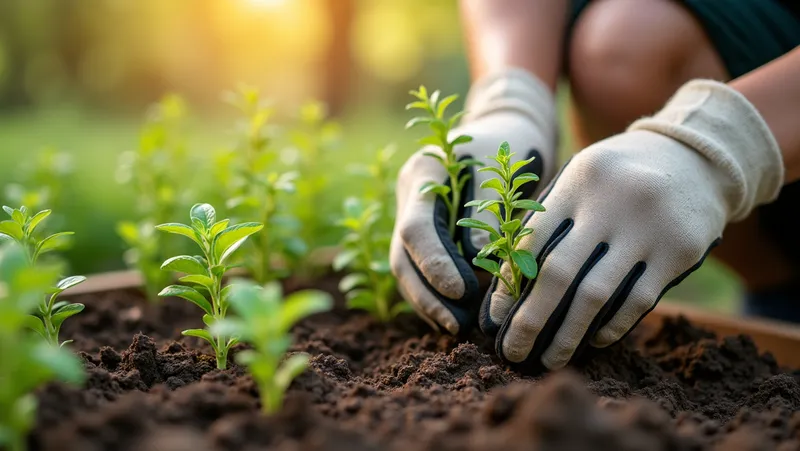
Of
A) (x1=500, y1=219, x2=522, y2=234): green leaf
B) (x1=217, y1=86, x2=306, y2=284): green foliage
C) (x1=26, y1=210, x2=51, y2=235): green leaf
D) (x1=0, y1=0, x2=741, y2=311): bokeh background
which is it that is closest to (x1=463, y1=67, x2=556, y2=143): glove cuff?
Result: (x1=0, y1=0, x2=741, y2=311): bokeh background

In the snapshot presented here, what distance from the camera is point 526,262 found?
4.80ft

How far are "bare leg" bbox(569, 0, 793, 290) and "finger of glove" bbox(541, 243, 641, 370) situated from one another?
1167mm

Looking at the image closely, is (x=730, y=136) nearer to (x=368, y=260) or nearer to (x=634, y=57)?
(x=634, y=57)

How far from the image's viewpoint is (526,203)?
1.45m

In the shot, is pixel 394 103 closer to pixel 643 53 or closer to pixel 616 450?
pixel 643 53

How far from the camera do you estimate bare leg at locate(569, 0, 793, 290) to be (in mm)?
2418

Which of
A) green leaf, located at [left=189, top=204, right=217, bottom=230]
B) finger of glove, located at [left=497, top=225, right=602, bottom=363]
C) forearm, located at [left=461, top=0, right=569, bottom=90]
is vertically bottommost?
finger of glove, located at [left=497, top=225, right=602, bottom=363]

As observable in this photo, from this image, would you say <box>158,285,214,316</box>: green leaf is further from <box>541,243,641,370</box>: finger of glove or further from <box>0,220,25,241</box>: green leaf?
<box>541,243,641,370</box>: finger of glove

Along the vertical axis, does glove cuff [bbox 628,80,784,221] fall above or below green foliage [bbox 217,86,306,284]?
below

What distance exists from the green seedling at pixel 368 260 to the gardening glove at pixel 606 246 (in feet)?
1.50

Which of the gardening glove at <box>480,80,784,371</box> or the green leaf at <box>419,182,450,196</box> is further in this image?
the green leaf at <box>419,182,450,196</box>

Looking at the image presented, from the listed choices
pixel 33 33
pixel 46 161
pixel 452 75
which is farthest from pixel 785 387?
pixel 452 75

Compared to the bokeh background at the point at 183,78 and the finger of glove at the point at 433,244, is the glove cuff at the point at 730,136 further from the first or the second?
the bokeh background at the point at 183,78

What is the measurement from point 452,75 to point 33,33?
33.9 feet
